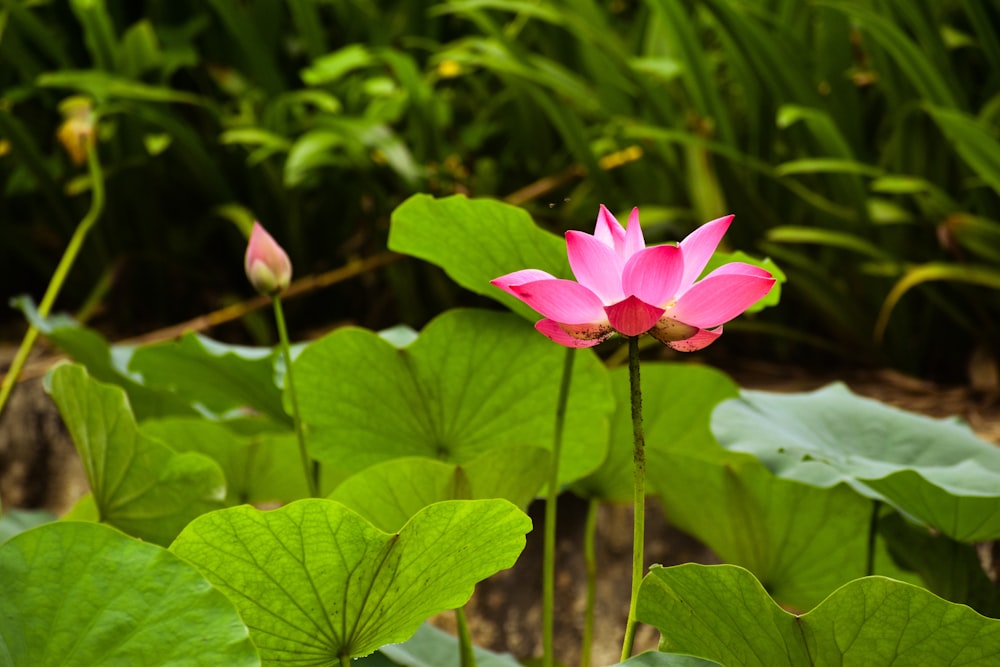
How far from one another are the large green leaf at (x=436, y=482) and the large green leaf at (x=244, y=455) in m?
0.15

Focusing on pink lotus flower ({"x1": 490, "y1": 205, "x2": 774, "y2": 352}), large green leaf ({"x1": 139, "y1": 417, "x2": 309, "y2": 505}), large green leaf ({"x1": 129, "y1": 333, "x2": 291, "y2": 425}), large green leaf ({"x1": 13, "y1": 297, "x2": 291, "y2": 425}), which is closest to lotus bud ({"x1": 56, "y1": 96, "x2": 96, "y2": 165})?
large green leaf ({"x1": 13, "y1": 297, "x2": 291, "y2": 425})

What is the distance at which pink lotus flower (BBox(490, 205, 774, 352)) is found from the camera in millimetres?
342

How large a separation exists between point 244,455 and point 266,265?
176mm

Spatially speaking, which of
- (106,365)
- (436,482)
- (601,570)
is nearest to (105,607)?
(436,482)

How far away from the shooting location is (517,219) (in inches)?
21.4

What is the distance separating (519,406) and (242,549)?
0.90 ft

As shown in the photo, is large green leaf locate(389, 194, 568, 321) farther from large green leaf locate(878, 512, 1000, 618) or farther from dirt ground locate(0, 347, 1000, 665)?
dirt ground locate(0, 347, 1000, 665)

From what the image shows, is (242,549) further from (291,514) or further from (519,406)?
(519,406)

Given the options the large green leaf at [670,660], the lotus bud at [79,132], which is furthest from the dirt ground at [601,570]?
the lotus bud at [79,132]

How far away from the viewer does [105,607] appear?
35 cm

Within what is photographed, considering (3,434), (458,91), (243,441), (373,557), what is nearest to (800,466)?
(373,557)

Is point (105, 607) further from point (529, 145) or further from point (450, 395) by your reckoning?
point (529, 145)

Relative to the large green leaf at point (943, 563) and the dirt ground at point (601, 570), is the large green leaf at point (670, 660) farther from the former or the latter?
the dirt ground at point (601, 570)

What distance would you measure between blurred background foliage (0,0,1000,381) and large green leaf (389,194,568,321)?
687 millimetres
